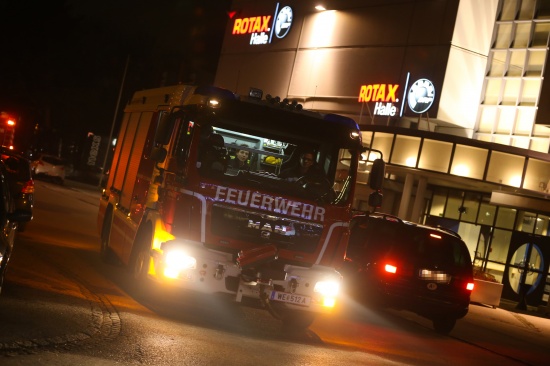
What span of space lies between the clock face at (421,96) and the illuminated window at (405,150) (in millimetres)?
3329

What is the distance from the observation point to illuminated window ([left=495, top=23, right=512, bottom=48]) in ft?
121

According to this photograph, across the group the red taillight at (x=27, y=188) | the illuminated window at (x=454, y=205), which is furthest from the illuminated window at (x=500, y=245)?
the red taillight at (x=27, y=188)

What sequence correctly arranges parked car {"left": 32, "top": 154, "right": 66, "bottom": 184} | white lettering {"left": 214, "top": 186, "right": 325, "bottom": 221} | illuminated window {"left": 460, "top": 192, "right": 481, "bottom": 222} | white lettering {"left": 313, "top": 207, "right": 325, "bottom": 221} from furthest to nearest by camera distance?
parked car {"left": 32, "top": 154, "right": 66, "bottom": 184} < illuminated window {"left": 460, "top": 192, "right": 481, "bottom": 222} < white lettering {"left": 313, "top": 207, "right": 325, "bottom": 221} < white lettering {"left": 214, "top": 186, "right": 325, "bottom": 221}

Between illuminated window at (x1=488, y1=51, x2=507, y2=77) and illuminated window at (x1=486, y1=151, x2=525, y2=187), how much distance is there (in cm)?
607

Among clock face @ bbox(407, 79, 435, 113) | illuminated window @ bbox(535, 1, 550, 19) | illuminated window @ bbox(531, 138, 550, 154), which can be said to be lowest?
illuminated window @ bbox(531, 138, 550, 154)

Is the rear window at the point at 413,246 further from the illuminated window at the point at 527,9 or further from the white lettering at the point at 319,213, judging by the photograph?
the illuminated window at the point at 527,9

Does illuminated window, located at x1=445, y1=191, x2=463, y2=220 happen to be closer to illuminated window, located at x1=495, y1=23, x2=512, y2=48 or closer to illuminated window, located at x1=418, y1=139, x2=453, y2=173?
illuminated window, located at x1=418, y1=139, x2=453, y2=173

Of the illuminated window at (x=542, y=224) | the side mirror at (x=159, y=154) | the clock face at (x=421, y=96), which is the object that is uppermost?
the clock face at (x=421, y=96)

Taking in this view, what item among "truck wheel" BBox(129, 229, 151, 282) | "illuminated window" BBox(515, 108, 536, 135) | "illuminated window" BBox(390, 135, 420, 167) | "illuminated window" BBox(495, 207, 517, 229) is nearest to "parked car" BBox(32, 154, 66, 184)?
"illuminated window" BBox(390, 135, 420, 167)

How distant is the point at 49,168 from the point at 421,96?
20.8 m

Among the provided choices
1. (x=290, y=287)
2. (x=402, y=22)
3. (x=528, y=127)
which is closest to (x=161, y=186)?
(x=290, y=287)

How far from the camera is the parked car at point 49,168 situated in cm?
4672

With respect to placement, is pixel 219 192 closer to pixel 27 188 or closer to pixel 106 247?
pixel 106 247

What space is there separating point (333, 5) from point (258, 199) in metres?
35.5
